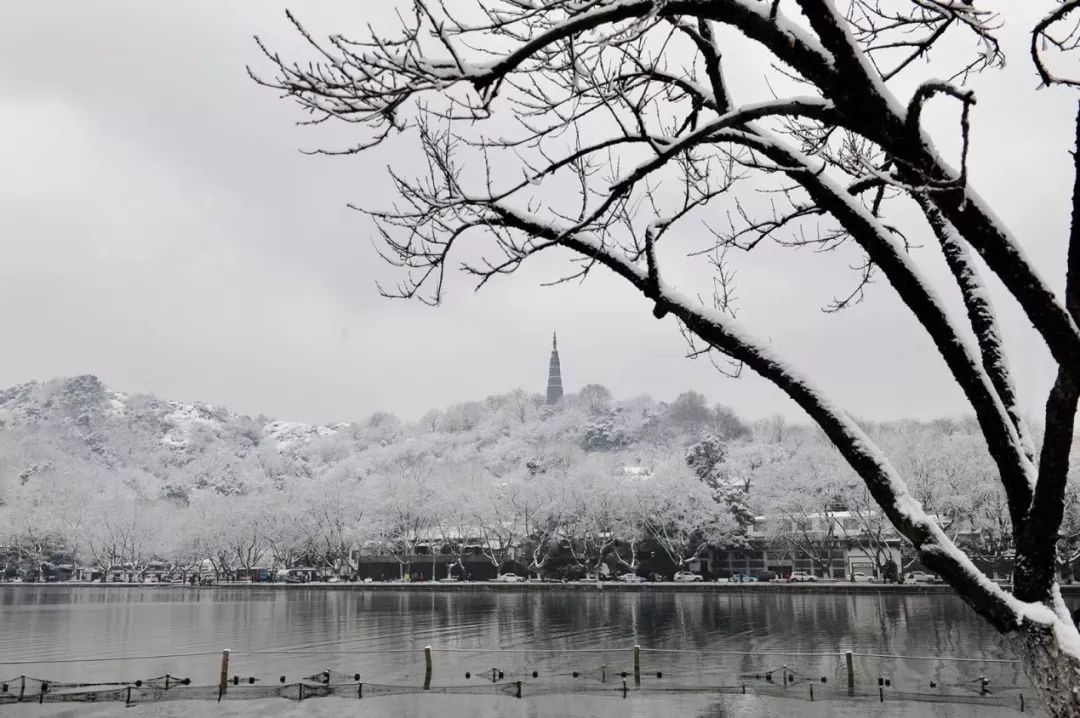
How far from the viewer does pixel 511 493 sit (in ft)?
225

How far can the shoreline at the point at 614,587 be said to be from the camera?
5138 centimetres

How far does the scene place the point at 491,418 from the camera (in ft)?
461

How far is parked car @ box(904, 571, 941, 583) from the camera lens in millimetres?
54119

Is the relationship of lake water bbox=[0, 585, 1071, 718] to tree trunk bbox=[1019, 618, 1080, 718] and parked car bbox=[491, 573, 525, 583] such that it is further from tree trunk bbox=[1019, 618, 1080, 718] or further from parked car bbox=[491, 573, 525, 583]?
tree trunk bbox=[1019, 618, 1080, 718]

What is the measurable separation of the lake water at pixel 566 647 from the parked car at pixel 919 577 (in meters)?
4.16

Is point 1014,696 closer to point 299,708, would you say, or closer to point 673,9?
point 299,708

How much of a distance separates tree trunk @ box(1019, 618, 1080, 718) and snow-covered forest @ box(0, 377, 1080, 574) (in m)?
50.5

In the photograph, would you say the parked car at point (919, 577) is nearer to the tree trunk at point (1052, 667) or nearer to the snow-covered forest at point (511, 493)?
the snow-covered forest at point (511, 493)

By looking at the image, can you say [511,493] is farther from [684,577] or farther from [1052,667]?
[1052,667]

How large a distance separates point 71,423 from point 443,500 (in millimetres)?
129214

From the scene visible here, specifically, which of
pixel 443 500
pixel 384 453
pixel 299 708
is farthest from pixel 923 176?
pixel 384 453

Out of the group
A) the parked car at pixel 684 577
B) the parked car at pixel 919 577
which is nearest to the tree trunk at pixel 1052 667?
the parked car at pixel 919 577

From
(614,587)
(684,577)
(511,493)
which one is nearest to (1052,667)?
(614,587)

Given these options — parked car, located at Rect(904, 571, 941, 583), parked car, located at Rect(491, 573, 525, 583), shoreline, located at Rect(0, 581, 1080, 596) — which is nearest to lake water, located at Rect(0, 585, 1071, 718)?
shoreline, located at Rect(0, 581, 1080, 596)
